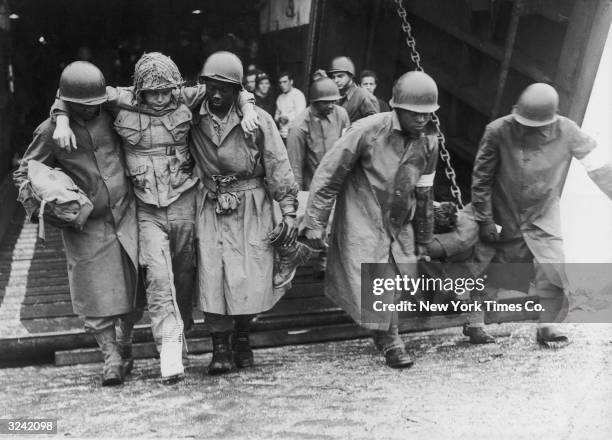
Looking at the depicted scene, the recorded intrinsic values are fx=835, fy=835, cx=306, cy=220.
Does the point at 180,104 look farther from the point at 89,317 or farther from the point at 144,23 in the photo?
the point at 144,23

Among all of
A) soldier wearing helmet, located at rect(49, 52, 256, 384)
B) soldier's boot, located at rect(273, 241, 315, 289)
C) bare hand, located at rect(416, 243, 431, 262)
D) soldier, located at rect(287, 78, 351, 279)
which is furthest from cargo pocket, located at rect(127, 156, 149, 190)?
soldier, located at rect(287, 78, 351, 279)

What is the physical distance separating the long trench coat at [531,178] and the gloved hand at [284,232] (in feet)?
4.32

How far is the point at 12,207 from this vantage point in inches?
345

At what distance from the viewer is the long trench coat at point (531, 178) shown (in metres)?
4.99

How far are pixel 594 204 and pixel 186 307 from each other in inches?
133

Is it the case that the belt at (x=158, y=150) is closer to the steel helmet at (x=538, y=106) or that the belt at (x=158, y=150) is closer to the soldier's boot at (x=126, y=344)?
the soldier's boot at (x=126, y=344)

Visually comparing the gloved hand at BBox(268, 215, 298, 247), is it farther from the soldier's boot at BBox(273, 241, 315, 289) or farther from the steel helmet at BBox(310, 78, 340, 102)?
the steel helmet at BBox(310, 78, 340, 102)

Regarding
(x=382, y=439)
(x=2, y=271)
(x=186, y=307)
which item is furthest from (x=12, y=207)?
(x=382, y=439)

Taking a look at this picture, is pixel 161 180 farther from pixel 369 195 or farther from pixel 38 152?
pixel 369 195

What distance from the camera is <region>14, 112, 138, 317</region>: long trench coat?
Result: 4250 millimetres

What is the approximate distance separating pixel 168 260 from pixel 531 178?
223 cm

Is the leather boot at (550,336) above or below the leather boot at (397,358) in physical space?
above

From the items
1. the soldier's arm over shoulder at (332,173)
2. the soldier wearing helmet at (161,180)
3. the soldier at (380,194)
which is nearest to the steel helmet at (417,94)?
the soldier at (380,194)

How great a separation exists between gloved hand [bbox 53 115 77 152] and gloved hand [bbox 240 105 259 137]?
85 centimetres
